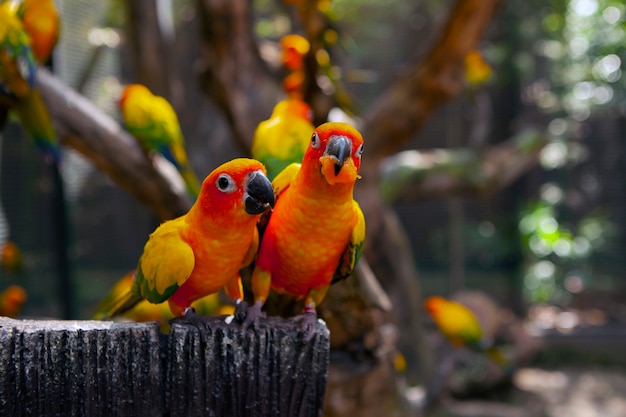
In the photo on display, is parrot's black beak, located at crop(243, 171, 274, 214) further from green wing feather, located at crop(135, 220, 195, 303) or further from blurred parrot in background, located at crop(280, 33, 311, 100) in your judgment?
blurred parrot in background, located at crop(280, 33, 311, 100)

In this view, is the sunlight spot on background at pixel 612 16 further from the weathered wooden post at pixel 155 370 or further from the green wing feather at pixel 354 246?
the weathered wooden post at pixel 155 370

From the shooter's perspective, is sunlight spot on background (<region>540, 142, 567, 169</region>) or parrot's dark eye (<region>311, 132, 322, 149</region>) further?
sunlight spot on background (<region>540, 142, 567, 169</region>)

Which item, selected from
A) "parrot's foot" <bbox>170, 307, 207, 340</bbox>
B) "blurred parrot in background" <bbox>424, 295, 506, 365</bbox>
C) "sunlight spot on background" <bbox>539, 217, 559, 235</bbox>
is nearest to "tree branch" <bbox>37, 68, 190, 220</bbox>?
"parrot's foot" <bbox>170, 307, 207, 340</bbox>

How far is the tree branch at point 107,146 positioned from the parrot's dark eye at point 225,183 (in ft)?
4.93

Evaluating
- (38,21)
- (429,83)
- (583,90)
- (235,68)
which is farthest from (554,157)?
(38,21)

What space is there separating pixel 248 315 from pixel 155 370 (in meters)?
0.25

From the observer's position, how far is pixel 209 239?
50.5 inches

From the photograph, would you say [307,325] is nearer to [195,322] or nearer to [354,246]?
[195,322]

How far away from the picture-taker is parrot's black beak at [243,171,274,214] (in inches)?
46.4

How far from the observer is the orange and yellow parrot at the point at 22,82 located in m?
2.11

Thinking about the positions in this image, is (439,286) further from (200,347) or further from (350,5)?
(200,347)

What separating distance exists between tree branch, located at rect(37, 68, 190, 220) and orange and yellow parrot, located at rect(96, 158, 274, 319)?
1.35 metres

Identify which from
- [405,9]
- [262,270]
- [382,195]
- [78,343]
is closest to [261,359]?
[78,343]

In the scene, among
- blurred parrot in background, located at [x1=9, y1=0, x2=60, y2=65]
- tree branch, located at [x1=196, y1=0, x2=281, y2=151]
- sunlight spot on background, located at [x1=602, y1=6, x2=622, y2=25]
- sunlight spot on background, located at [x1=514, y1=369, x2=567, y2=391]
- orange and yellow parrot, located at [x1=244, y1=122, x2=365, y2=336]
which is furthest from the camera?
sunlight spot on background, located at [x1=514, y1=369, x2=567, y2=391]
